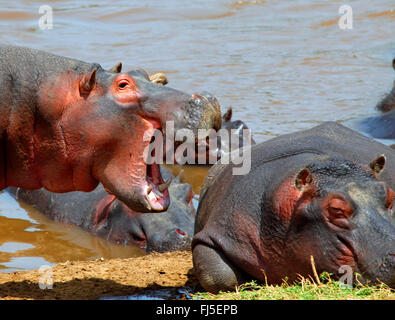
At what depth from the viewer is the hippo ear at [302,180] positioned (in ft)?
15.3

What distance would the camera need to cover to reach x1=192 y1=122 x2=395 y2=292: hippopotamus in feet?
14.6

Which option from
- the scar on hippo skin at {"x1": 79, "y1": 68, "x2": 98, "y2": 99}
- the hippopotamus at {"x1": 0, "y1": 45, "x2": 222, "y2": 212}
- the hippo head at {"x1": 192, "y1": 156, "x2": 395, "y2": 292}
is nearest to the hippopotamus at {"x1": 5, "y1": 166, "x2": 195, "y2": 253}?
the hippo head at {"x1": 192, "y1": 156, "x2": 395, "y2": 292}

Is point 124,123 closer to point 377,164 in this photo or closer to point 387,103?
point 377,164

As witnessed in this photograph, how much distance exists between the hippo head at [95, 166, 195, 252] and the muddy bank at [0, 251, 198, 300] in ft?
0.93

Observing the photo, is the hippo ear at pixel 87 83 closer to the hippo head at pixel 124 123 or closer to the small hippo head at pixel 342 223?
the hippo head at pixel 124 123

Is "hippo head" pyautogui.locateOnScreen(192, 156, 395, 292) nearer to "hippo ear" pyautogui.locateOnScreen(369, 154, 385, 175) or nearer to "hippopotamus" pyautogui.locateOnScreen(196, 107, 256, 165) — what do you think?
"hippo ear" pyautogui.locateOnScreen(369, 154, 385, 175)

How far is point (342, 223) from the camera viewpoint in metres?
4.48

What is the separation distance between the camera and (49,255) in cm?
699

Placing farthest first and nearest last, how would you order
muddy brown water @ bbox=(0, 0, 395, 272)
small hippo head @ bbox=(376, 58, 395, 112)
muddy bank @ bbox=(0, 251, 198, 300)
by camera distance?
small hippo head @ bbox=(376, 58, 395, 112) < muddy brown water @ bbox=(0, 0, 395, 272) < muddy bank @ bbox=(0, 251, 198, 300)

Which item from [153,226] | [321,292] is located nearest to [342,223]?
[321,292]

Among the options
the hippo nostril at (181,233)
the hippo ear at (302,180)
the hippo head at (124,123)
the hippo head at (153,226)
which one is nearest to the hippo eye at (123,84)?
the hippo head at (124,123)

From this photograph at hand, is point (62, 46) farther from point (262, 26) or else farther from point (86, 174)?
point (86, 174)

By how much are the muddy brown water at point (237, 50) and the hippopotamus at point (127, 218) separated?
0.15 meters
